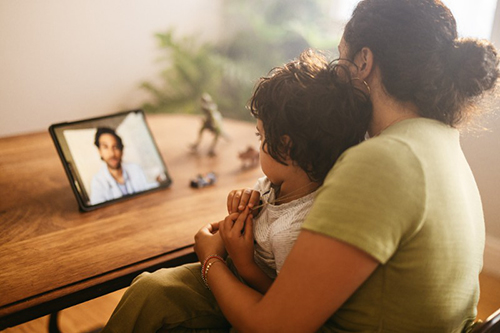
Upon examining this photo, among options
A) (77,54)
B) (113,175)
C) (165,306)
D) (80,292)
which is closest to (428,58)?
(165,306)

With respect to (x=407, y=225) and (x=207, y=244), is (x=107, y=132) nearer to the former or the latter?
(x=207, y=244)

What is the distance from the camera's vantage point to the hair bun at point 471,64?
3.59 feet

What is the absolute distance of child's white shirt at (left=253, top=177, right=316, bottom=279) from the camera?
1.12m

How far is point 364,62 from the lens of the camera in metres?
1.15

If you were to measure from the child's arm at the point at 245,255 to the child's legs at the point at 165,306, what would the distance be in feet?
0.48

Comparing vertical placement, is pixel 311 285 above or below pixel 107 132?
below

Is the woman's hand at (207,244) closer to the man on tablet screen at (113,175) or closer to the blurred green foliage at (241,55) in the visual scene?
the man on tablet screen at (113,175)

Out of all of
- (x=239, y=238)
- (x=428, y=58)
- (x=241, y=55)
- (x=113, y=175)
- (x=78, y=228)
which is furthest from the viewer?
(x=241, y=55)

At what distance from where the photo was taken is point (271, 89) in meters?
1.15

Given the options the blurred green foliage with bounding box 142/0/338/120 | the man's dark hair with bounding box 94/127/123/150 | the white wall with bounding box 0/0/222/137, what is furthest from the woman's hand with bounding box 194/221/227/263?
the blurred green foliage with bounding box 142/0/338/120

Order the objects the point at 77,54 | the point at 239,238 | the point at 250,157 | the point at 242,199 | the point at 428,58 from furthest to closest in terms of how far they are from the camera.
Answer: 1. the point at 77,54
2. the point at 250,157
3. the point at 242,199
4. the point at 239,238
5. the point at 428,58

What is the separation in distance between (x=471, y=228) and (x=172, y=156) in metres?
1.30

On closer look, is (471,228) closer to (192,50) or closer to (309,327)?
(309,327)

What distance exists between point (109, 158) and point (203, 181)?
0.31 metres
